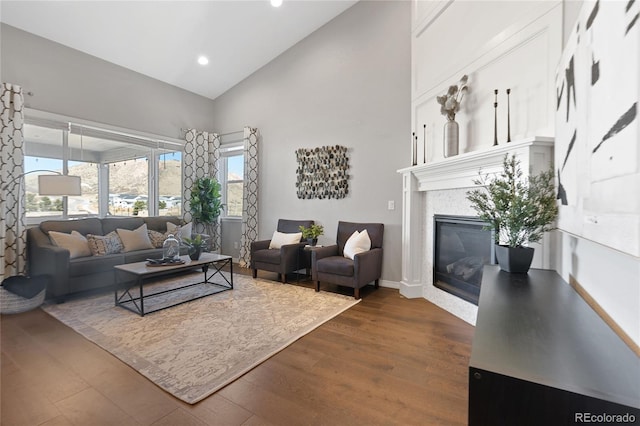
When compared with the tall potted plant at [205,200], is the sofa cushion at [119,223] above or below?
below

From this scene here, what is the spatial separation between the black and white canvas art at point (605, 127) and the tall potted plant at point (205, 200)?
17.4ft

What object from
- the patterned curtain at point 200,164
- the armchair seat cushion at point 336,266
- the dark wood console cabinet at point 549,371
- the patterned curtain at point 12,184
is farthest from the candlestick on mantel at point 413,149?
the patterned curtain at point 12,184

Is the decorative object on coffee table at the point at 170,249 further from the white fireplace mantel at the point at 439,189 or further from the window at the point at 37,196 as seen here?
the white fireplace mantel at the point at 439,189

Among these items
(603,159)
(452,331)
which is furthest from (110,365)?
(603,159)

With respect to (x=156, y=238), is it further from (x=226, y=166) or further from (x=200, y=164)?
(x=226, y=166)

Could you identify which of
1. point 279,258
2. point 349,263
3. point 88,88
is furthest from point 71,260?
point 349,263

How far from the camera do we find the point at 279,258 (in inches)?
165

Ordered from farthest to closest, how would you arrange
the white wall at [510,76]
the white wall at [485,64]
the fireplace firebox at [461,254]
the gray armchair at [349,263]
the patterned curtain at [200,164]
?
the patterned curtain at [200,164]
the gray armchair at [349,263]
the fireplace firebox at [461,254]
the white wall at [485,64]
the white wall at [510,76]

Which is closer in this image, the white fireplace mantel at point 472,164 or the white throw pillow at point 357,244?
the white fireplace mantel at point 472,164

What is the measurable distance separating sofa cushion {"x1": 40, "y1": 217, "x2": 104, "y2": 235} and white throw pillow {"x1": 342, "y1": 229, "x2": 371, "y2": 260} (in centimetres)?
367

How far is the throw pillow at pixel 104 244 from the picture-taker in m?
3.79

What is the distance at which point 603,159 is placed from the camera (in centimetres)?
96

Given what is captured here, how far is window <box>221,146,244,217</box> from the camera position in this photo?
6.05m

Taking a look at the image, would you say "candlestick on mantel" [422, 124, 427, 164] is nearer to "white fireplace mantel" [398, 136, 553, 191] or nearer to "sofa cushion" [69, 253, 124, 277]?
"white fireplace mantel" [398, 136, 553, 191]
